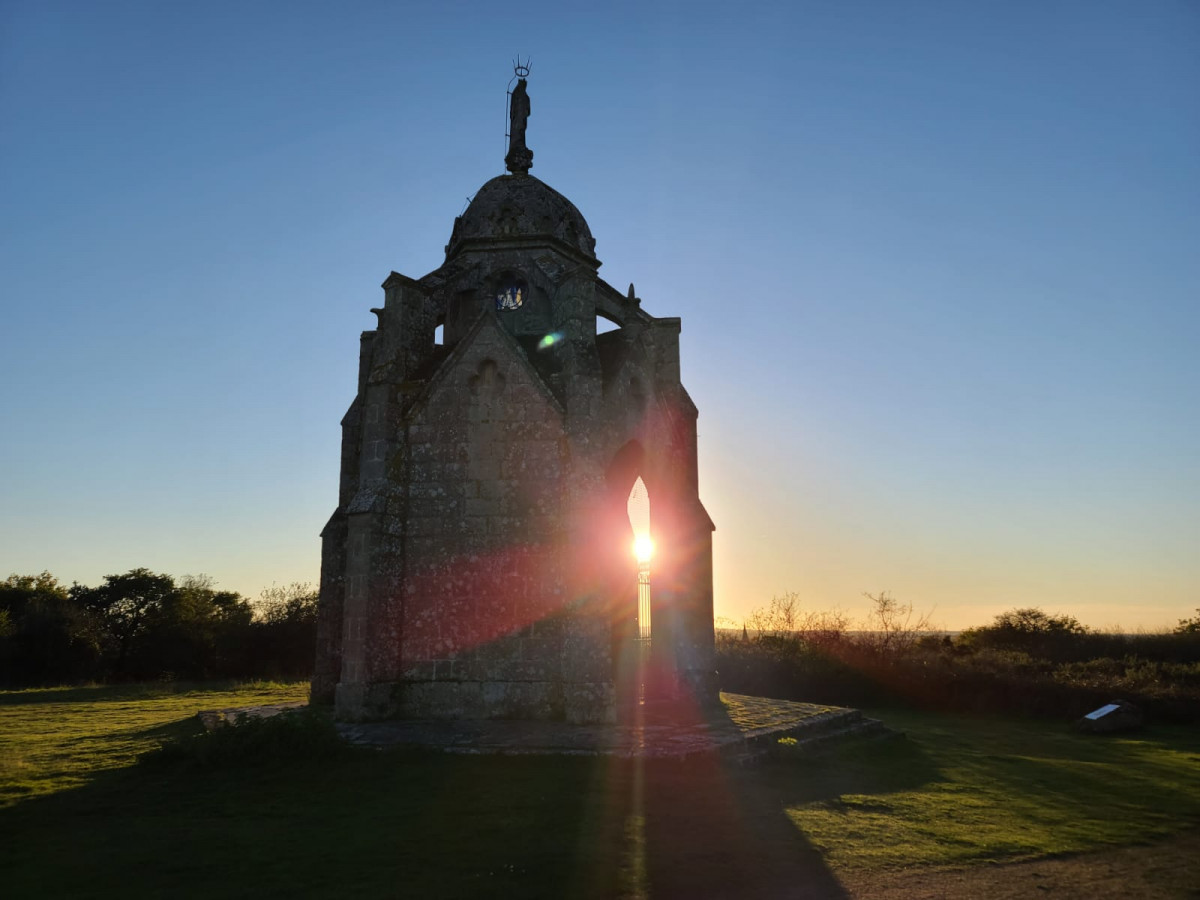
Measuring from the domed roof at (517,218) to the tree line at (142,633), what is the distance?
643 inches

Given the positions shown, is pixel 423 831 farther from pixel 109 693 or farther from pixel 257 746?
pixel 109 693

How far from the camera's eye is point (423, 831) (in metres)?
6.55

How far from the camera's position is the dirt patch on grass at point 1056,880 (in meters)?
5.56

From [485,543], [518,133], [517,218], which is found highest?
[518,133]

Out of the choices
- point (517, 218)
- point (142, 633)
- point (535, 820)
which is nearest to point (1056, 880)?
point (535, 820)

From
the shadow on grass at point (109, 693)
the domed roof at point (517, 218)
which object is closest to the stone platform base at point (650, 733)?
the domed roof at point (517, 218)

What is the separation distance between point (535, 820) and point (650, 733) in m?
3.54

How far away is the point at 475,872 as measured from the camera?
564cm

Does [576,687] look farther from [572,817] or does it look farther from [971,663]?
[971,663]

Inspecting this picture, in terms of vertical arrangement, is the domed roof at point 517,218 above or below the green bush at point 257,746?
above

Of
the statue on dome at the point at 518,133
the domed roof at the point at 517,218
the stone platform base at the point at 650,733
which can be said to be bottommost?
the stone platform base at the point at 650,733

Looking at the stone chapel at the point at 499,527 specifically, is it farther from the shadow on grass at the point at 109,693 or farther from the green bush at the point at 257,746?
the shadow on grass at the point at 109,693

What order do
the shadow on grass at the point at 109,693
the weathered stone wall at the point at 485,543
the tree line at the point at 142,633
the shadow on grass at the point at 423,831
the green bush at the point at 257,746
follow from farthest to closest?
the tree line at the point at 142,633, the shadow on grass at the point at 109,693, the weathered stone wall at the point at 485,543, the green bush at the point at 257,746, the shadow on grass at the point at 423,831

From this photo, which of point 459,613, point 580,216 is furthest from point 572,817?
point 580,216
